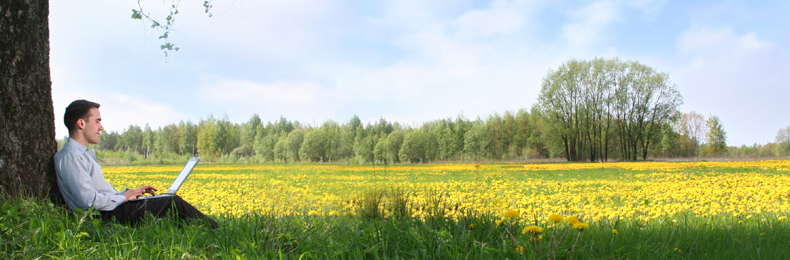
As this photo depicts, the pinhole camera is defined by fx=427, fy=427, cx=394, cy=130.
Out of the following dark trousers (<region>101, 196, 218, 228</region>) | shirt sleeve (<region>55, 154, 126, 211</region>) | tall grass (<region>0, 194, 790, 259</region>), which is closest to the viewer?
tall grass (<region>0, 194, 790, 259</region>)

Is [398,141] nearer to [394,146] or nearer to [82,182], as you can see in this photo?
[394,146]

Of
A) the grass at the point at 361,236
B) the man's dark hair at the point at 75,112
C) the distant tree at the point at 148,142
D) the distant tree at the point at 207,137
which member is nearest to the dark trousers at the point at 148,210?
the grass at the point at 361,236

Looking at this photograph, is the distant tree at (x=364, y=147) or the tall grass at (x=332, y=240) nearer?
the tall grass at (x=332, y=240)

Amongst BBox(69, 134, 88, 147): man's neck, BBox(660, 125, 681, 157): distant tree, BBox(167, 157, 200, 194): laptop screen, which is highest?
BBox(660, 125, 681, 157): distant tree

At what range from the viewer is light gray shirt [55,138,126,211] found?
10.9 ft

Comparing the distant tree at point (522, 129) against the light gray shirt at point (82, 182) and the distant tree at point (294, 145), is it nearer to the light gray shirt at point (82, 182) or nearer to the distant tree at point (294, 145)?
the distant tree at point (294, 145)

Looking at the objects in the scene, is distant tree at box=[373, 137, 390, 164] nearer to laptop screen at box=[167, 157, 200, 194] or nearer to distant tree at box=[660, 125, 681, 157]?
laptop screen at box=[167, 157, 200, 194]

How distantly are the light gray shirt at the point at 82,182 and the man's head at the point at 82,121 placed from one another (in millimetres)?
72

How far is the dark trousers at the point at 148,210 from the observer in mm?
3420

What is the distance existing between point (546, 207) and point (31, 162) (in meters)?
5.62

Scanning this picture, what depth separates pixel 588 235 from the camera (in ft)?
11.0

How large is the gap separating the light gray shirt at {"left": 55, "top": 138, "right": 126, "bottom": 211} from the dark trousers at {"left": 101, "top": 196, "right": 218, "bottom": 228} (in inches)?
2.5

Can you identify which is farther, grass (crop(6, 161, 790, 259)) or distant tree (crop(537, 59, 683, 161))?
distant tree (crop(537, 59, 683, 161))

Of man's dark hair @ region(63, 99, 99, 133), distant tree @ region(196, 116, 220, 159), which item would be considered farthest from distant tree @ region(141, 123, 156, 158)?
man's dark hair @ region(63, 99, 99, 133)
